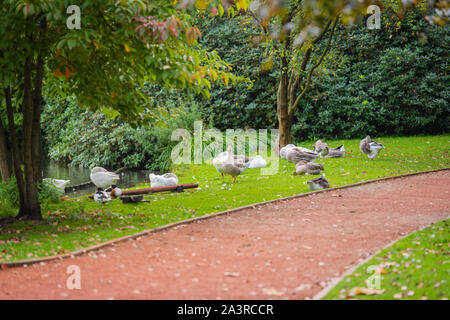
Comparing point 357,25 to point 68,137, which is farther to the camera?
point 68,137

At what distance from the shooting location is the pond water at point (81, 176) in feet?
44.7

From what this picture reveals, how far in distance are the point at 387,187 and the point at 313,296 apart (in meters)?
6.34

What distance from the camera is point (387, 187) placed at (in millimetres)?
9992

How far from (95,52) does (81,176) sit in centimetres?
1063

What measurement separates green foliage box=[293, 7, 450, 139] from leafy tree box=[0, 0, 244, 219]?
11647 millimetres

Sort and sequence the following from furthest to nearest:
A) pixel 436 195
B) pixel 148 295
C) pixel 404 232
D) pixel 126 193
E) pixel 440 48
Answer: pixel 440 48 < pixel 126 193 < pixel 436 195 < pixel 404 232 < pixel 148 295

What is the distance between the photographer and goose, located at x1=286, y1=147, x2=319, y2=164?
13.0 meters

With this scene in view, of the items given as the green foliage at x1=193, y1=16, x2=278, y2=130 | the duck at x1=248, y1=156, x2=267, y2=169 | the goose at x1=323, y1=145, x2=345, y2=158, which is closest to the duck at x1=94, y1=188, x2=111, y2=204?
the duck at x1=248, y1=156, x2=267, y2=169

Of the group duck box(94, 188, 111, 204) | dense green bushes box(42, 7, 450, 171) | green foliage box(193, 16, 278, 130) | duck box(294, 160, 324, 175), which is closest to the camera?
duck box(94, 188, 111, 204)

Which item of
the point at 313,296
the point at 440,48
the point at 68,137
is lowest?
the point at 313,296

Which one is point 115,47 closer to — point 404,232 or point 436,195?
point 404,232

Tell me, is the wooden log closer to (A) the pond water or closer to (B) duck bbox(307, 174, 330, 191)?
(B) duck bbox(307, 174, 330, 191)
